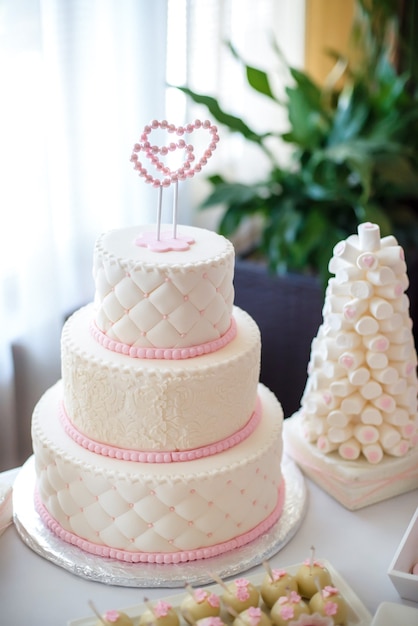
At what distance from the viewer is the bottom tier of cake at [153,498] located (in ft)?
4.49

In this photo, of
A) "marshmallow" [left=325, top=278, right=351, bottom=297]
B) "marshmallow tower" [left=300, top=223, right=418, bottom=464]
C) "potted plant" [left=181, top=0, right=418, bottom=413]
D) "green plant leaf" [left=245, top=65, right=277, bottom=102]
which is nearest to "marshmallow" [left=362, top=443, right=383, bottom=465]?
"marshmallow tower" [left=300, top=223, right=418, bottom=464]

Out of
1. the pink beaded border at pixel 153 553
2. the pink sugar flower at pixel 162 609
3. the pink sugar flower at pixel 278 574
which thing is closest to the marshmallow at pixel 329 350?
the pink beaded border at pixel 153 553

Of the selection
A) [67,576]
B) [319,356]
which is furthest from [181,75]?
[67,576]

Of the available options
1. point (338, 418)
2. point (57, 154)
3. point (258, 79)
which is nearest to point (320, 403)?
point (338, 418)

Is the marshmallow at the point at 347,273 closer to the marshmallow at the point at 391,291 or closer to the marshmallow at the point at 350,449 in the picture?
the marshmallow at the point at 391,291

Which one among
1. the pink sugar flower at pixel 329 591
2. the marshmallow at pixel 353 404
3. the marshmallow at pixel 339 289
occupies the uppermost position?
the marshmallow at pixel 339 289

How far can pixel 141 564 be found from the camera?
4.64 ft

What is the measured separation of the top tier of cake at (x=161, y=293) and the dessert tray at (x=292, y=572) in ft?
1.28

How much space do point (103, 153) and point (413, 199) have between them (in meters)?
1.17

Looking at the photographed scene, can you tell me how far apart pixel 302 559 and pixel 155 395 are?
0.41m

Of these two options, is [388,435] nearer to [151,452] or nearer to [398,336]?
[398,336]

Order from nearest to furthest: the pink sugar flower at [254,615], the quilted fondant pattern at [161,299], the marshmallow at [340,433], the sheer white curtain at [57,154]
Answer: the pink sugar flower at [254,615] → the quilted fondant pattern at [161,299] → the marshmallow at [340,433] → the sheer white curtain at [57,154]

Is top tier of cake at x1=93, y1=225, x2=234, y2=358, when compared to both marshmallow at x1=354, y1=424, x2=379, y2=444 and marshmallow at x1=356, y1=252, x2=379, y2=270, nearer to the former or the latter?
marshmallow at x1=356, y1=252, x2=379, y2=270

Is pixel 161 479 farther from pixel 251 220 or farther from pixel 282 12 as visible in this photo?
pixel 282 12
